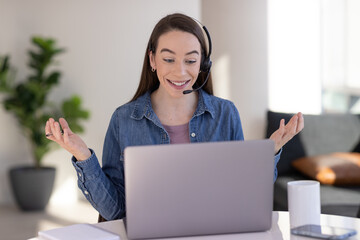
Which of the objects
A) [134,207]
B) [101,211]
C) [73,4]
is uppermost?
[73,4]

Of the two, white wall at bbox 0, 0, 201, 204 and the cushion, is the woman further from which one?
white wall at bbox 0, 0, 201, 204

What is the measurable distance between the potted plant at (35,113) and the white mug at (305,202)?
13.9 feet

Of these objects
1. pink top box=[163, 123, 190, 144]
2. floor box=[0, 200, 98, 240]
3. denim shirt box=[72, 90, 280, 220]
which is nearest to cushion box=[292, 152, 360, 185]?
floor box=[0, 200, 98, 240]

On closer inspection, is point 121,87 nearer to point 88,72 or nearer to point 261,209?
point 88,72

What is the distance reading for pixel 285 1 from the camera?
4.91m

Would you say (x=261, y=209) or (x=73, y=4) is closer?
(x=261, y=209)

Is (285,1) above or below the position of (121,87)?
above

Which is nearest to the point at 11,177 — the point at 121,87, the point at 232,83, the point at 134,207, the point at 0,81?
the point at 0,81

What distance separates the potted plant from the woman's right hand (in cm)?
388

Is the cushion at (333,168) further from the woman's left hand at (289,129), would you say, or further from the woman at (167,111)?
the woman's left hand at (289,129)

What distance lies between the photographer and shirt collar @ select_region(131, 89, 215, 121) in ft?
7.14

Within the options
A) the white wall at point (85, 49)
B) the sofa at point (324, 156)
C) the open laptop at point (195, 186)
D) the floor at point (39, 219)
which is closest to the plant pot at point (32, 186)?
the floor at point (39, 219)

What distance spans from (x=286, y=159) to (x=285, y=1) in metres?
1.30

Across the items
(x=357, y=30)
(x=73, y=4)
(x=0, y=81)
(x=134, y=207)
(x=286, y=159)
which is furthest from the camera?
(x=73, y=4)
